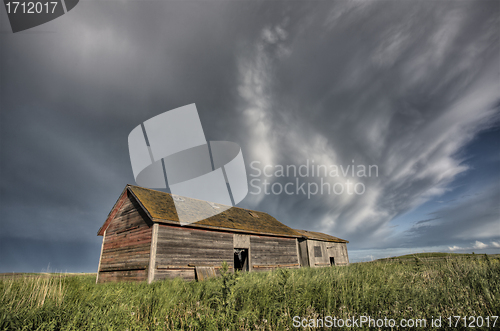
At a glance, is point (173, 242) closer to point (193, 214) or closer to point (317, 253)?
point (193, 214)

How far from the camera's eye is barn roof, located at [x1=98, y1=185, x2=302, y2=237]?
13219mm

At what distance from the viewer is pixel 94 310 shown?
13.8 ft

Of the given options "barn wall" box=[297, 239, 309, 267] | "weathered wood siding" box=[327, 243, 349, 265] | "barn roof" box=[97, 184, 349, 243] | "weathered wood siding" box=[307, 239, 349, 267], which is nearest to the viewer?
"barn roof" box=[97, 184, 349, 243]

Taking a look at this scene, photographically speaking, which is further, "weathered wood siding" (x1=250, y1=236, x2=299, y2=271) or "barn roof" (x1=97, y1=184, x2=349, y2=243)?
"weathered wood siding" (x1=250, y1=236, x2=299, y2=271)

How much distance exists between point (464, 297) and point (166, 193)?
17524 mm

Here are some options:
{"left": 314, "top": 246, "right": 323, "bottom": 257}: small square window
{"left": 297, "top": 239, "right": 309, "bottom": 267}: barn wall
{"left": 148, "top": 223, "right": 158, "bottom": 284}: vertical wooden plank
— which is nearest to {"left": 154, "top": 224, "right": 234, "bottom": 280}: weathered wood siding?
{"left": 148, "top": 223, "right": 158, "bottom": 284}: vertical wooden plank

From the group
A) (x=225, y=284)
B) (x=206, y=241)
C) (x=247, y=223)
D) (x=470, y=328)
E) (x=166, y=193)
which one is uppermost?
(x=166, y=193)

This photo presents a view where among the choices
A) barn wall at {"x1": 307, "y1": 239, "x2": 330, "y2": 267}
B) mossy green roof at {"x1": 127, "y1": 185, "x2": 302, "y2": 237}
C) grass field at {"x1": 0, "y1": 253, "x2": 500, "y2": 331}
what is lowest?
grass field at {"x1": 0, "y1": 253, "x2": 500, "y2": 331}

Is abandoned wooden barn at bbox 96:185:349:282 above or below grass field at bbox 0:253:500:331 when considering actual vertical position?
above

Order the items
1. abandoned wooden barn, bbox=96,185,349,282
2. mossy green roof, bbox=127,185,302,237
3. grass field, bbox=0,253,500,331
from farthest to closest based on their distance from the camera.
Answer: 1. mossy green roof, bbox=127,185,302,237
2. abandoned wooden barn, bbox=96,185,349,282
3. grass field, bbox=0,253,500,331

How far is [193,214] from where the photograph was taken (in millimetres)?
15312

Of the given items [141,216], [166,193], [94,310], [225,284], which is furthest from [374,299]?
[166,193]

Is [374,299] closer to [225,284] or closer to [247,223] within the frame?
[225,284]

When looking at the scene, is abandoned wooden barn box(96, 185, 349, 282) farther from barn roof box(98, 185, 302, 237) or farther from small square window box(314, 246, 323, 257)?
small square window box(314, 246, 323, 257)
